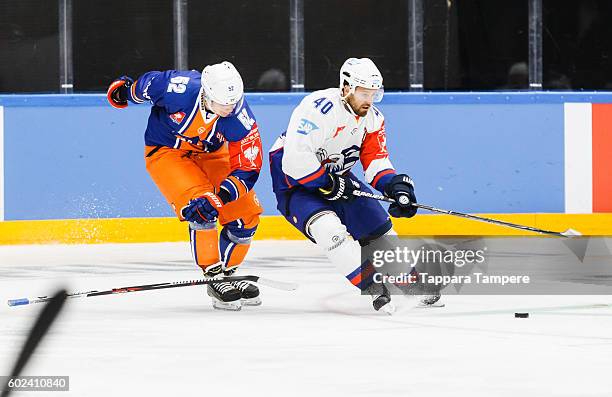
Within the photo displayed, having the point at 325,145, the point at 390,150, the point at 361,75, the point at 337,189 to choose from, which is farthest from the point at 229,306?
the point at 390,150

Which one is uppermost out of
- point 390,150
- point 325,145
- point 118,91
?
point 118,91

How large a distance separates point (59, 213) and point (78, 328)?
3.72 m

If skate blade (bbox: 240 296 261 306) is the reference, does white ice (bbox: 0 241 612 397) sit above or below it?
above

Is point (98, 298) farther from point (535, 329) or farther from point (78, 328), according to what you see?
point (535, 329)

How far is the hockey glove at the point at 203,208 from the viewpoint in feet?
17.4

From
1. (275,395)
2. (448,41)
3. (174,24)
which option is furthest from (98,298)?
(448,41)

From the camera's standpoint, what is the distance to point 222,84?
533 cm

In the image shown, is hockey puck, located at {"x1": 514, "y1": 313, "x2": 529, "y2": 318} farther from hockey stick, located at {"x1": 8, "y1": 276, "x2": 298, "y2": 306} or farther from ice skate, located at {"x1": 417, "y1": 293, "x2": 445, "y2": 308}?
hockey stick, located at {"x1": 8, "y1": 276, "x2": 298, "y2": 306}

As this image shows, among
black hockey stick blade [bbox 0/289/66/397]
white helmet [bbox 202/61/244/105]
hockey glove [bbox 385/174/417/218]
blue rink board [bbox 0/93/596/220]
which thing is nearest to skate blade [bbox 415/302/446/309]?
hockey glove [bbox 385/174/417/218]

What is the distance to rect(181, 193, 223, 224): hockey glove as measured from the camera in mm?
5316

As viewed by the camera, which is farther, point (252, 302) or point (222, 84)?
point (252, 302)

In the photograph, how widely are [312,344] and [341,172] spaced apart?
138cm

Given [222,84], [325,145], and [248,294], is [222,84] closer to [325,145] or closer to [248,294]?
[325,145]

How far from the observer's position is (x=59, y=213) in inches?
330
